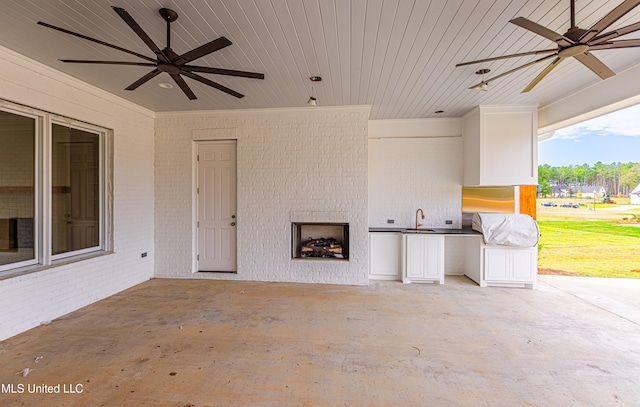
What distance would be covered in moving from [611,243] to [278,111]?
6689mm

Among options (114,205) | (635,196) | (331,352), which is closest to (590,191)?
(635,196)

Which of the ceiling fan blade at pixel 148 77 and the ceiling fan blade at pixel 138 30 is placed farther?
the ceiling fan blade at pixel 148 77

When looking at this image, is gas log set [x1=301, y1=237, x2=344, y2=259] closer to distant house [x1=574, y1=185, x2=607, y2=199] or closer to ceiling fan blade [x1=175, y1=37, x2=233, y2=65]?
ceiling fan blade [x1=175, y1=37, x2=233, y2=65]

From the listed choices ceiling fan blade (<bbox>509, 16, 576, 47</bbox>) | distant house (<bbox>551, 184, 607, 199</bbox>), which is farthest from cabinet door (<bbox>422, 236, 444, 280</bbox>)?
distant house (<bbox>551, 184, 607, 199</bbox>)

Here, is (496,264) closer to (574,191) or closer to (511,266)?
(511,266)

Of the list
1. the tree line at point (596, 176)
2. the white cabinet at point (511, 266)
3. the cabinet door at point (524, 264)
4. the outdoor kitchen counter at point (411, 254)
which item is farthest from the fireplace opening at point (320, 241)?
the tree line at point (596, 176)

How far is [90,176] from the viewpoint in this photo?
3.89m

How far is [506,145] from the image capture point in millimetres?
4383

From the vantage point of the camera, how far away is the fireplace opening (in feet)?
15.3

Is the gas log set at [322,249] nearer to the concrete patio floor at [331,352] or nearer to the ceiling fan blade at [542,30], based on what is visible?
the concrete patio floor at [331,352]

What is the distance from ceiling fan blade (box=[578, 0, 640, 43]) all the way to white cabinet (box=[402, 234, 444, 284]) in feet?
10.1

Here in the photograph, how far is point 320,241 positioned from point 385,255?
1159mm

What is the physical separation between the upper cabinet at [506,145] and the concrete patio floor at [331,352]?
6.03ft

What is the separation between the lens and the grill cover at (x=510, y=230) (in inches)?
165
